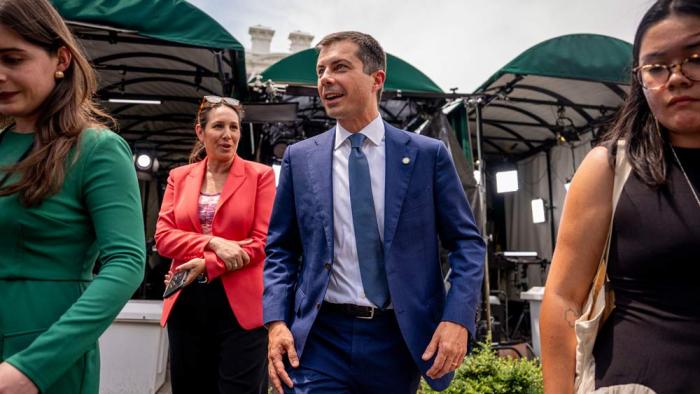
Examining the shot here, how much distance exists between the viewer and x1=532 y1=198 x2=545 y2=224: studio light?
13.1 meters

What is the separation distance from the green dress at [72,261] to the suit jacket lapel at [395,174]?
1038 millimetres

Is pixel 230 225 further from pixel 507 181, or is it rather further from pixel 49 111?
pixel 507 181

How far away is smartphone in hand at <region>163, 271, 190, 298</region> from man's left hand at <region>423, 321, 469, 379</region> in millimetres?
1489

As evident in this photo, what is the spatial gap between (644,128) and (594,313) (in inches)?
22.4

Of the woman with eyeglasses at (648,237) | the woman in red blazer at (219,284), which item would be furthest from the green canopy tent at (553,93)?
the woman with eyeglasses at (648,237)

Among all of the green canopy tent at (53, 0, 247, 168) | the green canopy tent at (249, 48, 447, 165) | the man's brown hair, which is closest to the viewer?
the man's brown hair

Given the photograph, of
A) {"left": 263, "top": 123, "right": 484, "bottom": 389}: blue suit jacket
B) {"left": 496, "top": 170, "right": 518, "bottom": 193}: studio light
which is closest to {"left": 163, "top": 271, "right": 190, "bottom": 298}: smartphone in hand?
{"left": 263, "top": 123, "right": 484, "bottom": 389}: blue suit jacket

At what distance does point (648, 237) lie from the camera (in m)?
1.46

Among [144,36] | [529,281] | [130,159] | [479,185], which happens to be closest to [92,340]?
[130,159]

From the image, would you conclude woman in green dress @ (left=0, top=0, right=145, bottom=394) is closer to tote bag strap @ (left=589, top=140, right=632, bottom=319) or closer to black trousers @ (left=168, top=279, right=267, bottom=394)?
tote bag strap @ (left=589, top=140, right=632, bottom=319)

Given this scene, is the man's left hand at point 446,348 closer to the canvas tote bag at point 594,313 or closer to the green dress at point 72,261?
the canvas tote bag at point 594,313

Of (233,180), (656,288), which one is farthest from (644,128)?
(233,180)

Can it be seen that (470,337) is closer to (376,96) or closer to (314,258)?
(314,258)

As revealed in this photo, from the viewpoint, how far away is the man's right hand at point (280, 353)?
2.21m
